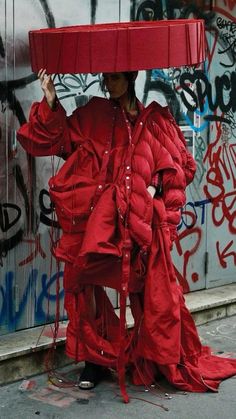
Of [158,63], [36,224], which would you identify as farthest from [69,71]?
[36,224]

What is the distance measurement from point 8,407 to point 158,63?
209cm

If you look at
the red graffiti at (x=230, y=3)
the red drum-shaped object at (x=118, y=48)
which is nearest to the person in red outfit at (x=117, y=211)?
the red drum-shaped object at (x=118, y=48)

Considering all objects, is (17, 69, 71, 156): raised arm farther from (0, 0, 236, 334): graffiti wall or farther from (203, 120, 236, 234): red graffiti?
(203, 120, 236, 234): red graffiti

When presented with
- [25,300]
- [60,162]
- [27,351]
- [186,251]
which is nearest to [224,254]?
[186,251]

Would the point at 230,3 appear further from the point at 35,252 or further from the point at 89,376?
the point at 89,376

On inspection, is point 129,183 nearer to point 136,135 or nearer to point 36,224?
point 136,135

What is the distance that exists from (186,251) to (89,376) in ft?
6.68

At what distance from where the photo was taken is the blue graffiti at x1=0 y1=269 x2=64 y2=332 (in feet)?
16.2

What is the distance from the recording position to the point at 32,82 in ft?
16.2

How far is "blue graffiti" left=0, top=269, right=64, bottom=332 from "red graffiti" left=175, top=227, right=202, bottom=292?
135 centimetres

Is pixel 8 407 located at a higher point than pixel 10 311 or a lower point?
lower

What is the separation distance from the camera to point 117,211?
418cm

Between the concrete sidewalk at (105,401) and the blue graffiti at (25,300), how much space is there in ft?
1.52

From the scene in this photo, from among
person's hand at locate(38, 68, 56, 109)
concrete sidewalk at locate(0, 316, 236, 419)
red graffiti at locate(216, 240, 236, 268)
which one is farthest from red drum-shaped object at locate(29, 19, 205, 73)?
red graffiti at locate(216, 240, 236, 268)
